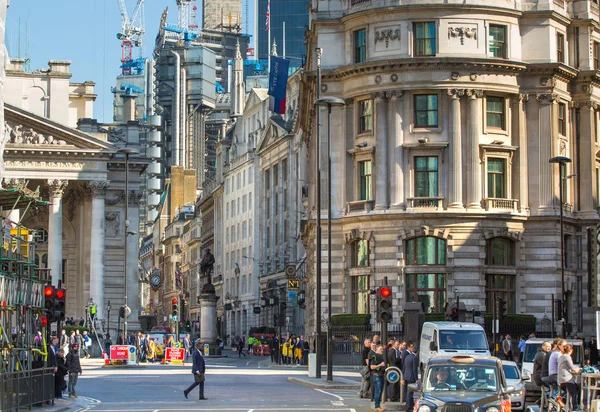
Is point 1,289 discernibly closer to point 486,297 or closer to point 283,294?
point 486,297

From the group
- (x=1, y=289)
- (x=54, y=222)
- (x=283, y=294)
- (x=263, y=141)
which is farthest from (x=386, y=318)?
(x=263, y=141)

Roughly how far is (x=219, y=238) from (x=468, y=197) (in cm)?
8645

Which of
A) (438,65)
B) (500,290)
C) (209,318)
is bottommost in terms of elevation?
(209,318)

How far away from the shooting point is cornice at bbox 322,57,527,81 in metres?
66.8

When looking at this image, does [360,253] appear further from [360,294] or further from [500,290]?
[500,290]

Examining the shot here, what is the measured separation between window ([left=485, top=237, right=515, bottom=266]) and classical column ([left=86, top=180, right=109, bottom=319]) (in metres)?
34.4

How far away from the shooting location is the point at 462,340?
142ft

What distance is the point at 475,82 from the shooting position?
67312mm

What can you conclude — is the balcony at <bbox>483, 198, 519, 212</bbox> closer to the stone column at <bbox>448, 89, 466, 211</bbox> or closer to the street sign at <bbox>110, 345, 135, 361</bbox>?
the stone column at <bbox>448, 89, 466, 211</bbox>

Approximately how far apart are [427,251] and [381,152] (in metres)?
5.31

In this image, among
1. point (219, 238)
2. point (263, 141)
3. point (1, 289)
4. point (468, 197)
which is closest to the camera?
point (1, 289)

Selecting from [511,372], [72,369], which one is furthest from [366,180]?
[511,372]

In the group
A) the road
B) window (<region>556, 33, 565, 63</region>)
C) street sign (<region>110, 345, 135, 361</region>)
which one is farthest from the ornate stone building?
street sign (<region>110, 345, 135, 361</region>)

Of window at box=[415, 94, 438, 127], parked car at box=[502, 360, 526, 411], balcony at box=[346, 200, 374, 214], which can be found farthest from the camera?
balcony at box=[346, 200, 374, 214]
